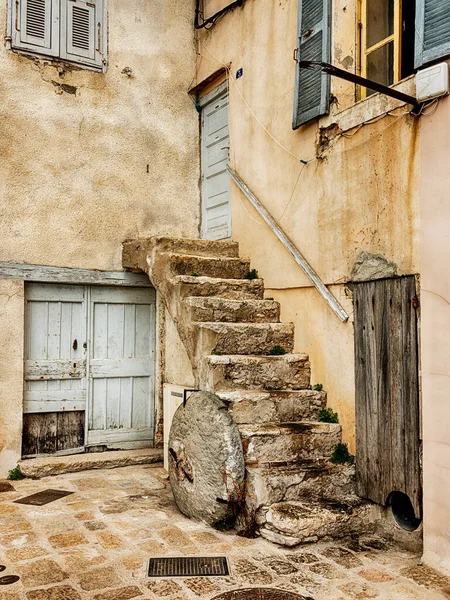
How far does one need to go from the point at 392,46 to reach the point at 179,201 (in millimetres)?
3436

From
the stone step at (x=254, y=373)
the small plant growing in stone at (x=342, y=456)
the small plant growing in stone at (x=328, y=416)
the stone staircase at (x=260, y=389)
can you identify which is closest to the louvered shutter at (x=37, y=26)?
the stone staircase at (x=260, y=389)

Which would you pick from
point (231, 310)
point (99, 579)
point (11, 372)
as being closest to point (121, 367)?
point (11, 372)

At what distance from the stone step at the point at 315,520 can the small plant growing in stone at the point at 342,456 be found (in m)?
0.35

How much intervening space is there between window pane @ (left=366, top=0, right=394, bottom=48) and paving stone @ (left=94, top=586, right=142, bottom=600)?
4.93 meters

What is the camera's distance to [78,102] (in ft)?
23.4

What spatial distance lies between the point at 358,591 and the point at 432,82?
3.48m

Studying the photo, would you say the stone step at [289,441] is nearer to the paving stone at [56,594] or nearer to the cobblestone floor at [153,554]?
the cobblestone floor at [153,554]

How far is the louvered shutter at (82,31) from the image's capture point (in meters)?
7.12

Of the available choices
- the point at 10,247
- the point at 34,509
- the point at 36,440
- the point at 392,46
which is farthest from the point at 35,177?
the point at 392,46

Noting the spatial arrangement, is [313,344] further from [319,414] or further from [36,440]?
[36,440]

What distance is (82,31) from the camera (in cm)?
721

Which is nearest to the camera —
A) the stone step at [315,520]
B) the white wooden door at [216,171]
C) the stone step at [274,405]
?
the stone step at [315,520]

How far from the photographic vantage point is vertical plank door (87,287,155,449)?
723 centimetres

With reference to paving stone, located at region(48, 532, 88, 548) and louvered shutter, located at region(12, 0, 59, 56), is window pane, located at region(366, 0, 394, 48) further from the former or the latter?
paving stone, located at region(48, 532, 88, 548)
